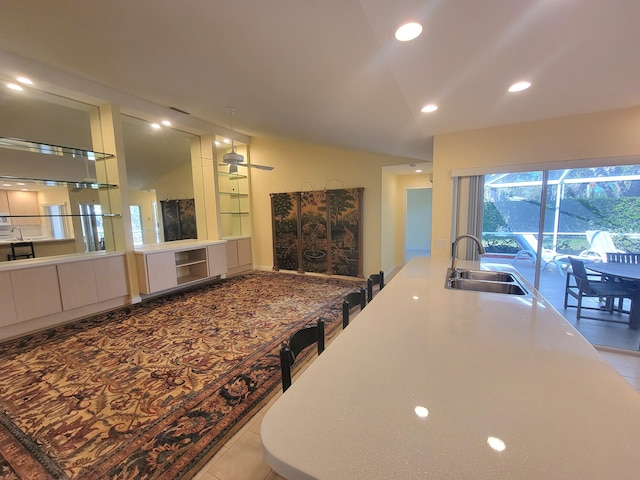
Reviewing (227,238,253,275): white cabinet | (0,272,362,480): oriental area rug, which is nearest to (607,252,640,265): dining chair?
(0,272,362,480): oriental area rug

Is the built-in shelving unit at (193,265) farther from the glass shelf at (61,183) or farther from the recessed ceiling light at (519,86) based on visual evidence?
the recessed ceiling light at (519,86)

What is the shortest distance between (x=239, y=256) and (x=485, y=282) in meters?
5.36

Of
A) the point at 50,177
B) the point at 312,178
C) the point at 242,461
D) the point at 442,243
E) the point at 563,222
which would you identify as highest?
the point at 312,178

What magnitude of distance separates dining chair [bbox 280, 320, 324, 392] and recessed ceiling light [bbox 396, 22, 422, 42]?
1623mm

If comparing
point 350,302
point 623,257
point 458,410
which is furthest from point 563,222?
point 458,410

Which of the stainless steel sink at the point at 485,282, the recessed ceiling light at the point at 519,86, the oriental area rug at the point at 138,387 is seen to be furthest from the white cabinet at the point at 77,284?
the recessed ceiling light at the point at 519,86

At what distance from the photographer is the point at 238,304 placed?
4.25 meters

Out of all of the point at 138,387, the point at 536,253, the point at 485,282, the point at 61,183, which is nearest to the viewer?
the point at 485,282

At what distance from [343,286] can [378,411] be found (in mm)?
4451

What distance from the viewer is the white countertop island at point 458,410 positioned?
23.0 inches

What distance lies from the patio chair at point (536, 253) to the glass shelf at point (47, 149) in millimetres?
5743

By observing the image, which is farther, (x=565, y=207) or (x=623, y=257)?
(x=565, y=207)

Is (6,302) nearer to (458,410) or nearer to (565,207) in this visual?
(458,410)

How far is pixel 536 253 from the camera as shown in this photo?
120 inches
